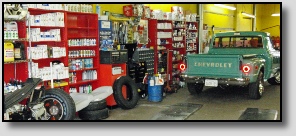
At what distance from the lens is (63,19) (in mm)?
5406

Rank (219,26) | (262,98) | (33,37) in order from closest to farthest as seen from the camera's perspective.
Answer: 1. (33,37)
2. (262,98)
3. (219,26)

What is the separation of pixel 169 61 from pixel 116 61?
10.3 ft

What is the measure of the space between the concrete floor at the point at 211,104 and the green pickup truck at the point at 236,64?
0.92ft

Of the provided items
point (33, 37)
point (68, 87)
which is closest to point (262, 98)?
point (68, 87)

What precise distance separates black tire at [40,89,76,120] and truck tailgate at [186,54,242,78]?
2936 millimetres

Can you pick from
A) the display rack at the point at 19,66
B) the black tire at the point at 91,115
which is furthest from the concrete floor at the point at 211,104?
the display rack at the point at 19,66

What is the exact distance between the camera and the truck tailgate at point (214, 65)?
6184 millimetres

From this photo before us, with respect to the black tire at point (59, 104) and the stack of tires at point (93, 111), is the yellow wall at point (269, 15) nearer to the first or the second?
the stack of tires at point (93, 111)

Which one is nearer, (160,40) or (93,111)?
(93,111)

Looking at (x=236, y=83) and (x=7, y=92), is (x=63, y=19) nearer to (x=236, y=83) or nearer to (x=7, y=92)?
(x=7, y=92)

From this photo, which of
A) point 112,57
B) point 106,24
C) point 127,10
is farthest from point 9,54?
point 127,10

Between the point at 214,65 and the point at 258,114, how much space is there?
4.45ft

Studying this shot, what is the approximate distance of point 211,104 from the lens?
20.8ft

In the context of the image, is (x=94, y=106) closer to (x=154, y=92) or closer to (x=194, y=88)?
(x=154, y=92)
